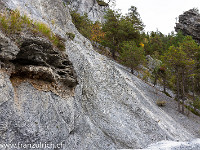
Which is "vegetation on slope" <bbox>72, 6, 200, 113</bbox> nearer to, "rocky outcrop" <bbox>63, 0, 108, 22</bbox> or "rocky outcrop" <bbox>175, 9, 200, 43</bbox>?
"rocky outcrop" <bbox>63, 0, 108, 22</bbox>

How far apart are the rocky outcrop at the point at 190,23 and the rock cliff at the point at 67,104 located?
41.7 m

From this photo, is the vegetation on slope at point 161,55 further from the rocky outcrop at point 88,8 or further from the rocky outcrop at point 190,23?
the rocky outcrop at point 190,23

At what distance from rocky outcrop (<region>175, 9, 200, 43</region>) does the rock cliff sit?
41.7m

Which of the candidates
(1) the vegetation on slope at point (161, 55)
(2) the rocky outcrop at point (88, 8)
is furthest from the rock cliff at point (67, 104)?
(2) the rocky outcrop at point (88, 8)

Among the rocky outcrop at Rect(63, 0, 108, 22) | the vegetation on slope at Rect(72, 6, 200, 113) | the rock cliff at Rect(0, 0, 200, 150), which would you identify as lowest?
the rock cliff at Rect(0, 0, 200, 150)

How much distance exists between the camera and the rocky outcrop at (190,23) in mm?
47781

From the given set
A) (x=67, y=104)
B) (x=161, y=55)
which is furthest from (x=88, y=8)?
(x=67, y=104)

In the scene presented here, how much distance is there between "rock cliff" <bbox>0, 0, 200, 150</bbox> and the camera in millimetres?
7324

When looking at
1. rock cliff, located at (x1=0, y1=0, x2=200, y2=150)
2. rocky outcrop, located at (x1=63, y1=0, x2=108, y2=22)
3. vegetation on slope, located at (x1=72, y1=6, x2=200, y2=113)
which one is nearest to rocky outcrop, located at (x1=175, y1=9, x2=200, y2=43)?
vegetation on slope, located at (x1=72, y1=6, x2=200, y2=113)

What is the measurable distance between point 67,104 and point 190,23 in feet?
169

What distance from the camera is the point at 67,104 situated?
31.9 ft

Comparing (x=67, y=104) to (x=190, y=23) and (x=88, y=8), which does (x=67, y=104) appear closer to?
(x=88, y=8)

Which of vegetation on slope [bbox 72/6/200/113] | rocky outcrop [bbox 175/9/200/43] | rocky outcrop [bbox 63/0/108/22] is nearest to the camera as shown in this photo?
vegetation on slope [bbox 72/6/200/113]

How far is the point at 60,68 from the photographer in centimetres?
1036
